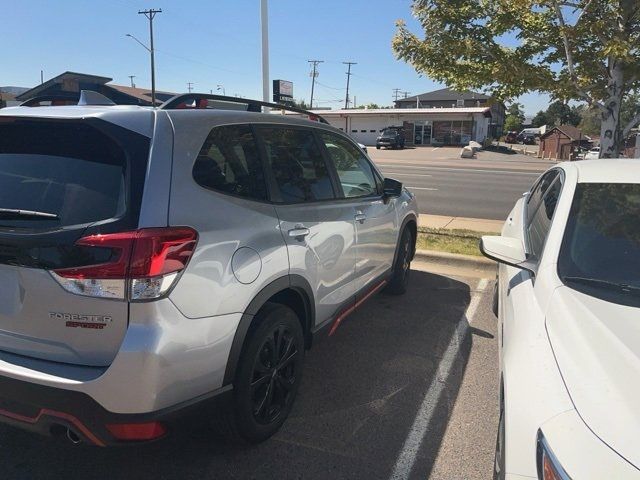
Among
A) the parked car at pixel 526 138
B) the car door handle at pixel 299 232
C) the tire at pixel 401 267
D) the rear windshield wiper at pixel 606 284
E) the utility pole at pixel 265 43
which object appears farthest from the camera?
the parked car at pixel 526 138

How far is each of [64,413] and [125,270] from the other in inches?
25.4

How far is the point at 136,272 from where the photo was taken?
210cm

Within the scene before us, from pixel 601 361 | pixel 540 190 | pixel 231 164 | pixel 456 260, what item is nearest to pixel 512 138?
pixel 456 260

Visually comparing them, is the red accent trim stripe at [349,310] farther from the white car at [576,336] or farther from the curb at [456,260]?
Result: the curb at [456,260]

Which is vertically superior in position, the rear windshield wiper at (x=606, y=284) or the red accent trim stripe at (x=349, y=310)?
the rear windshield wiper at (x=606, y=284)

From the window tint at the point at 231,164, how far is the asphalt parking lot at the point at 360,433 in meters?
1.36

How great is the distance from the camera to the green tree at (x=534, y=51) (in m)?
5.95

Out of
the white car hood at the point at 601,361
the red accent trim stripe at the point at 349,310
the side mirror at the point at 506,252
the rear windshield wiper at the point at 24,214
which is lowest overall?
the red accent trim stripe at the point at 349,310

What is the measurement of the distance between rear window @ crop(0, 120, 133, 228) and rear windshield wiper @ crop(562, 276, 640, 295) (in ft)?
6.68

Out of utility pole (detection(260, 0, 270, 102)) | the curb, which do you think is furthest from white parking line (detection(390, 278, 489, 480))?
utility pole (detection(260, 0, 270, 102))

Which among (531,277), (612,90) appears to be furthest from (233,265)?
(612,90)

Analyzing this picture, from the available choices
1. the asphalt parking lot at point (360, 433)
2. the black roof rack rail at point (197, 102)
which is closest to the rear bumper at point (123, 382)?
the asphalt parking lot at point (360, 433)

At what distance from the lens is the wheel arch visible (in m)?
2.48

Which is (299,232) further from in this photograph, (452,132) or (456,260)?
(452,132)
